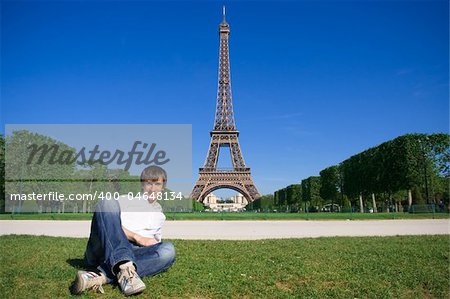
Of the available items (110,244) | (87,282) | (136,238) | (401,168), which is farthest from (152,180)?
(401,168)

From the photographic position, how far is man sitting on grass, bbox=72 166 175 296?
3902mm

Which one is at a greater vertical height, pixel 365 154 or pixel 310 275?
pixel 365 154

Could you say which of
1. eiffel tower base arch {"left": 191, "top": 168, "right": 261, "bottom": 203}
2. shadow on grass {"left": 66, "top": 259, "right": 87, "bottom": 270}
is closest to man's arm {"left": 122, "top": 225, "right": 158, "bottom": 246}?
shadow on grass {"left": 66, "top": 259, "right": 87, "bottom": 270}

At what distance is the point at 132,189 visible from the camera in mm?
52750

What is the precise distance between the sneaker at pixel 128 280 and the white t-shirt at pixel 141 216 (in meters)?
0.53

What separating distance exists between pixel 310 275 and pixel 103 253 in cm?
268

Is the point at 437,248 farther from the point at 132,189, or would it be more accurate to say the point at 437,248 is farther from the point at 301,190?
the point at 301,190

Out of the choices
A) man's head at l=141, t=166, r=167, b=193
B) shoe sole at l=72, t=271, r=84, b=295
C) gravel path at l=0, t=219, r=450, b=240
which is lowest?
gravel path at l=0, t=219, r=450, b=240

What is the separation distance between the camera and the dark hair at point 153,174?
4398 millimetres

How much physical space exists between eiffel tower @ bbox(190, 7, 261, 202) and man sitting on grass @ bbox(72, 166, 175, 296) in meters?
51.0

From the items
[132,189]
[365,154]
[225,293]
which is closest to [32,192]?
[132,189]

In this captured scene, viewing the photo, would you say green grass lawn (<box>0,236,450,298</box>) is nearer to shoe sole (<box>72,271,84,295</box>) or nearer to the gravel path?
shoe sole (<box>72,271,84,295</box>)

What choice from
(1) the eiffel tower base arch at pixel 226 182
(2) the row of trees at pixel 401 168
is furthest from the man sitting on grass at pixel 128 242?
(1) the eiffel tower base arch at pixel 226 182

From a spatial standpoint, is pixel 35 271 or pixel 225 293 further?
pixel 35 271
